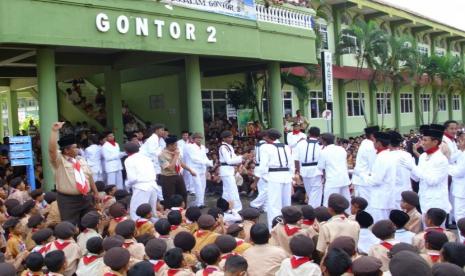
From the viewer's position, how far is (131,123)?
691 inches

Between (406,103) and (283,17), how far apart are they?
18.8 m

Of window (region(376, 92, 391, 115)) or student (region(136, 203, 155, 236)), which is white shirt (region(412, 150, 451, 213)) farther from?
window (region(376, 92, 391, 115))

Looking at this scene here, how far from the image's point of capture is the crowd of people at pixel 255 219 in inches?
176

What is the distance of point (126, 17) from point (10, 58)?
3.78 meters

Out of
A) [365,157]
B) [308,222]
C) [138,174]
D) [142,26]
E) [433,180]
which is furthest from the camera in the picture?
[142,26]

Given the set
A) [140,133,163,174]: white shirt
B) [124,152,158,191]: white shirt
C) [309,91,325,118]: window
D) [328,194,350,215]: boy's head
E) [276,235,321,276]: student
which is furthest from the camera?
[309,91,325,118]: window

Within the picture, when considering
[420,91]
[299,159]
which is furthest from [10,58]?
[420,91]

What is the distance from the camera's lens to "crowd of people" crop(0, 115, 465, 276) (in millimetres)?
4477

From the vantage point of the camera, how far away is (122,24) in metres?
11.2

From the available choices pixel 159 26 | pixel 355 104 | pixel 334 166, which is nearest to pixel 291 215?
pixel 334 166

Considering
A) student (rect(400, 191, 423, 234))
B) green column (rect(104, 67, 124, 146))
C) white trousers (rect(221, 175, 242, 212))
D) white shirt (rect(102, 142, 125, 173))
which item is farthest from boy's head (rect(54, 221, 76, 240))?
green column (rect(104, 67, 124, 146))

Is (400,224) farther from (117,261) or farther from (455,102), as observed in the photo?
(455,102)

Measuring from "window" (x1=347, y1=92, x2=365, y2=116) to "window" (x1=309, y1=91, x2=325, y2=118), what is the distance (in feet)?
7.68

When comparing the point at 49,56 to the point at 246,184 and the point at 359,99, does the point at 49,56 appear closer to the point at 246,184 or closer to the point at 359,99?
the point at 246,184
